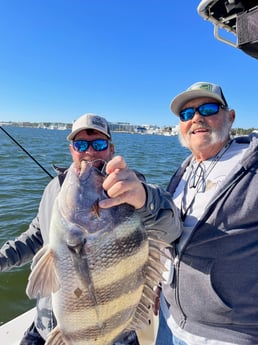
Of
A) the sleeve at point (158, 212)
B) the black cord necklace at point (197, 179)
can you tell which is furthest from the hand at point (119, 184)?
the black cord necklace at point (197, 179)

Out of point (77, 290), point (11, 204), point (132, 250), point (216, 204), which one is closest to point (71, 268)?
point (77, 290)

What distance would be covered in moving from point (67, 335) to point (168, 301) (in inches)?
34.5

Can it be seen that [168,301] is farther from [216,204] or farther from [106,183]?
[106,183]

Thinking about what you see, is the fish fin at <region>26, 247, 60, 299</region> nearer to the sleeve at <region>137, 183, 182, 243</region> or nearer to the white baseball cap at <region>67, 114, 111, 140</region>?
the sleeve at <region>137, 183, 182, 243</region>

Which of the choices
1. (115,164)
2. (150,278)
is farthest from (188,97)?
(150,278)

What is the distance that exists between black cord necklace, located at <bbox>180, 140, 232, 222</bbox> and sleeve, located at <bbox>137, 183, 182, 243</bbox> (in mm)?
406

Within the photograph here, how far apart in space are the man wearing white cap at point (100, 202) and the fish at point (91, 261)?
2.7 inches

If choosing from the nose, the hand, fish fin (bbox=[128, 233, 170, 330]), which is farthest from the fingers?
the nose

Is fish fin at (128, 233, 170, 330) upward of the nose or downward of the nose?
downward

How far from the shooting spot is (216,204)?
1.75 m

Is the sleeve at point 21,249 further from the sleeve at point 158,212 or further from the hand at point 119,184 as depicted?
the hand at point 119,184

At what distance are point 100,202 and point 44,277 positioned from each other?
1.25 ft

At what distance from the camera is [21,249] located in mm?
2223

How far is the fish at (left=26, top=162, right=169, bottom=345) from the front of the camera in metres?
1.17
